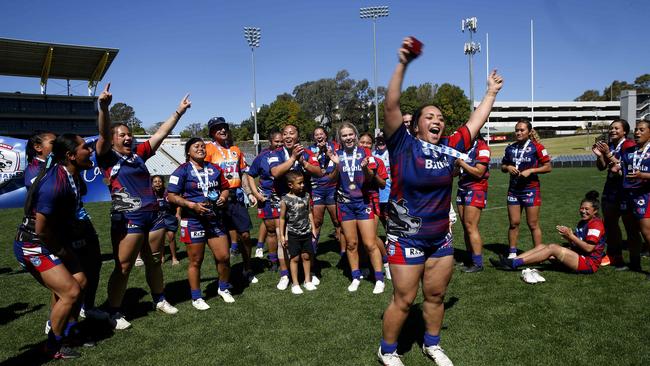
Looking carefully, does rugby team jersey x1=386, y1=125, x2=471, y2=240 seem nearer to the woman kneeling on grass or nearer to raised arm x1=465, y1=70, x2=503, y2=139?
raised arm x1=465, y1=70, x2=503, y2=139

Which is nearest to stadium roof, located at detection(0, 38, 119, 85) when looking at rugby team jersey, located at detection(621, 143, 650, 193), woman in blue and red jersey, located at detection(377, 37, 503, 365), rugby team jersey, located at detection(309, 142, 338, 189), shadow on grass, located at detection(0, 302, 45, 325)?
shadow on grass, located at detection(0, 302, 45, 325)

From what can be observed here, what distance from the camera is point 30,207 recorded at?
4.18 metres

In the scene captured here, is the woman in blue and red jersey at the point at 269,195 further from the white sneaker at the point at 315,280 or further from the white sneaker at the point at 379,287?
the white sneaker at the point at 379,287

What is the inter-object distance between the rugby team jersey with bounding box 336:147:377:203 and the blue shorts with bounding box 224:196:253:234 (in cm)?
175

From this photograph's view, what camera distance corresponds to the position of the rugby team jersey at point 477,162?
6.55 m

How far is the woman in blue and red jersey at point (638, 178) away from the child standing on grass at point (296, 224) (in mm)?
4736

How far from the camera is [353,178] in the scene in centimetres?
632

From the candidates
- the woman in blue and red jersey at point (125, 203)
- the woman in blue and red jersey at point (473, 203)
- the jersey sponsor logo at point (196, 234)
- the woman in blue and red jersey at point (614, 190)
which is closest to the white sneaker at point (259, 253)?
the jersey sponsor logo at point (196, 234)

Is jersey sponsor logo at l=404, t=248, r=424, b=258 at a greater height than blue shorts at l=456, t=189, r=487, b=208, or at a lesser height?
lesser

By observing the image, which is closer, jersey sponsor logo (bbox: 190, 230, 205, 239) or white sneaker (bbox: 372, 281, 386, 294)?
jersey sponsor logo (bbox: 190, 230, 205, 239)

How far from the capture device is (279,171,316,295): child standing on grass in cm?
641

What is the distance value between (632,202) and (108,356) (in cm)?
725

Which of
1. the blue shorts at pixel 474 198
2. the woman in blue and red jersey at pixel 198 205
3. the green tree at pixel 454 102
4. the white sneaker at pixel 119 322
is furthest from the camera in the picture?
the green tree at pixel 454 102

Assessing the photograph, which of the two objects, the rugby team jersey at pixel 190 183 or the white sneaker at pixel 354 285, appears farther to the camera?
the white sneaker at pixel 354 285
